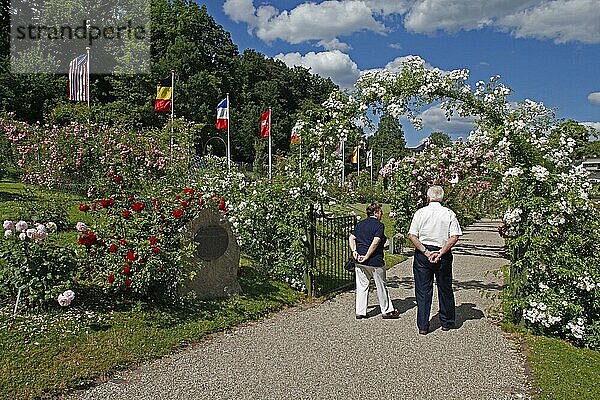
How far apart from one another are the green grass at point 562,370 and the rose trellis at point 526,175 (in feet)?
0.89

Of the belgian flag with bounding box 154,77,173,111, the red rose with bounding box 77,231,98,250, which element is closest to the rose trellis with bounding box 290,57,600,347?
the red rose with bounding box 77,231,98,250

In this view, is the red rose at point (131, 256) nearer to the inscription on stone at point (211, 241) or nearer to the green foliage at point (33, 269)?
the green foliage at point (33, 269)

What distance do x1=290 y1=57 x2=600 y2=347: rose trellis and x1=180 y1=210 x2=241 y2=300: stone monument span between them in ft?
6.49

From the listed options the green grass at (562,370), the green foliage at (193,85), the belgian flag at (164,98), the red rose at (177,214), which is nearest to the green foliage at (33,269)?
the red rose at (177,214)

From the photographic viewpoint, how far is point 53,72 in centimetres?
4175

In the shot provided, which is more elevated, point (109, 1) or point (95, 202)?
point (109, 1)

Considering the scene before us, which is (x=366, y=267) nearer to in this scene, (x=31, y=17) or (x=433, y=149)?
(x=433, y=149)

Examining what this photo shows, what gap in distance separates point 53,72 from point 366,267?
40.3 metres

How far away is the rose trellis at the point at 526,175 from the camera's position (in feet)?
22.9

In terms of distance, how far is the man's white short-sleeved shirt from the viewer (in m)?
6.94

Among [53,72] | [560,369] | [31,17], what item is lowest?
[560,369]

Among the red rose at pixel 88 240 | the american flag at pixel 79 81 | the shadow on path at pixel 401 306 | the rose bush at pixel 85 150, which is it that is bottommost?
the shadow on path at pixel 401 306

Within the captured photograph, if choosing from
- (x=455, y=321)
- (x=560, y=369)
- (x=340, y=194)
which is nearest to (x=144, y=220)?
(x=340, y=194)

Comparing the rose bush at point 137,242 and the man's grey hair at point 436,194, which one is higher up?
the man's grey hair at point 436,194
